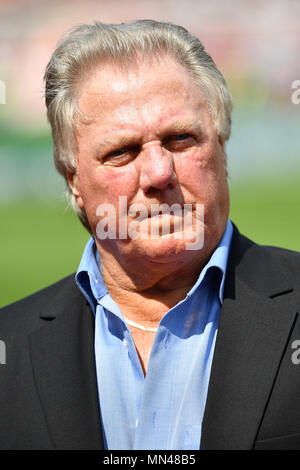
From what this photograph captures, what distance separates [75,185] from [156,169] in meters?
0.45

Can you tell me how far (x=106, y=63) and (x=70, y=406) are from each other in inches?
39.2

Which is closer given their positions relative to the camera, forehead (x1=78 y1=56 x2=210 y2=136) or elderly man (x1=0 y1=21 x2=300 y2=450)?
elderly man (x1=0 y1=21 x2=300 y2=450)

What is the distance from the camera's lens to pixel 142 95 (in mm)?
1972

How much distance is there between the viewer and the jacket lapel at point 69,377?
191cm

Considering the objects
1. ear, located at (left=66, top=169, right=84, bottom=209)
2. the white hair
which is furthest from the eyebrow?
ear, located at (left=66, top=169, right=84, bottom=209)

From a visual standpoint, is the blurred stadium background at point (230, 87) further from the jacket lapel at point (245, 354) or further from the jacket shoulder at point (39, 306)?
the jacket lapel at point (245, 354)

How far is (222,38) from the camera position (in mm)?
14094

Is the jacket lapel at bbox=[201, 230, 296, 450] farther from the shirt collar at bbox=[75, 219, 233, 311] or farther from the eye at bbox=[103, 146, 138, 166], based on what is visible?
the eye at bbox=[103, 146, 138, 166]

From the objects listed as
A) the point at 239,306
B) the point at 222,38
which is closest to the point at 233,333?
the point at 239,306

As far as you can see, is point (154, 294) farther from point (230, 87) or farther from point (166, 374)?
point (230, 87)

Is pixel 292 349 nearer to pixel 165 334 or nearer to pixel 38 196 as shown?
pixel 165 334

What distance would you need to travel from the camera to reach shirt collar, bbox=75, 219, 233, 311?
6.53ft

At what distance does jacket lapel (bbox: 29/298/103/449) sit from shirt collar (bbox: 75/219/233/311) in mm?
56

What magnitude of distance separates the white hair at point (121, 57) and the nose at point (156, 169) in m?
0.25
